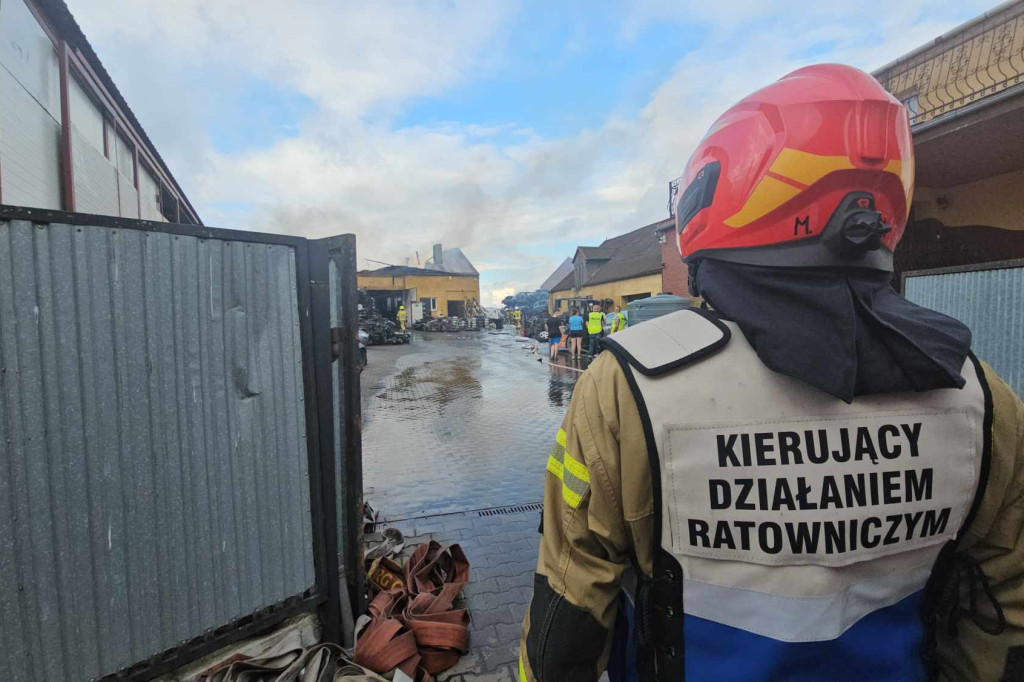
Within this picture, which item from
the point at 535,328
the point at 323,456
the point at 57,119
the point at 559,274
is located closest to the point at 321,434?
the point at 323,456

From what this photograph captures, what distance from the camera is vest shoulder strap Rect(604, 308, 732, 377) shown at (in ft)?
3.38

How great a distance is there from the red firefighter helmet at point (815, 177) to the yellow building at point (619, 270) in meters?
16.9

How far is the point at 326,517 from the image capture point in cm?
247

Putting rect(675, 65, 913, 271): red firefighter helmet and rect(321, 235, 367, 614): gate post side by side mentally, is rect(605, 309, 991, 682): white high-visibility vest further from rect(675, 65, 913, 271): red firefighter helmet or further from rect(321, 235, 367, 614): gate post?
rect(321, 235, 367, 614): gate post

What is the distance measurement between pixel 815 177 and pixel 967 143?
5.55 meters

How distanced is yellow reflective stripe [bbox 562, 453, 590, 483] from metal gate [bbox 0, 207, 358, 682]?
5.63 ft

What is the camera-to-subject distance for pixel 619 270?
27.3 m

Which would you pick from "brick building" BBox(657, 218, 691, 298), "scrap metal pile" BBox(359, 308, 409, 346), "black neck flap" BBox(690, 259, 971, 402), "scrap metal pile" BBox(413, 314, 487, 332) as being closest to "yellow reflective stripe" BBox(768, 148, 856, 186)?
"black neck flap" BBox(690, 259, 971, 402)

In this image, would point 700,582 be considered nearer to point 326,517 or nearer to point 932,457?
point 932,457

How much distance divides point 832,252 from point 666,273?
17.5 m

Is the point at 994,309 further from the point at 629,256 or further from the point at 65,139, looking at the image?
the point at 629,256

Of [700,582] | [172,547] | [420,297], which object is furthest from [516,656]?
[420,297]

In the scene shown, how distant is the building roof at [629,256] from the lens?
23.7 meters

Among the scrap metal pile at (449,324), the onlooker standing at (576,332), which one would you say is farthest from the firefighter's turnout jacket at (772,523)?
the scrap metal pile at (449,324)
